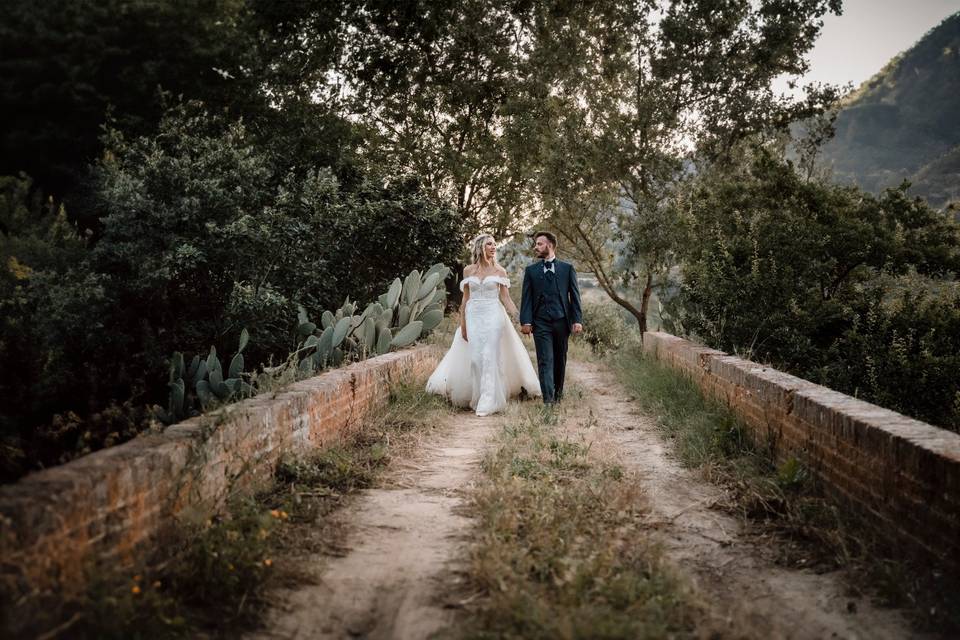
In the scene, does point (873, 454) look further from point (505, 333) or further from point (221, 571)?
point (505, 333)

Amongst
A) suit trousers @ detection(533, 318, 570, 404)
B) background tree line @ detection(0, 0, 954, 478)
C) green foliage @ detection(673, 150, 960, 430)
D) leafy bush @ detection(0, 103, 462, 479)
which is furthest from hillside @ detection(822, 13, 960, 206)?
suit trousers @ detection(533, 318, 570, 404)

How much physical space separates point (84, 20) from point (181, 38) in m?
3.34

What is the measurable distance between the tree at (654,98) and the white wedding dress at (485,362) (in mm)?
7084

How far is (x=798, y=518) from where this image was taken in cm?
406

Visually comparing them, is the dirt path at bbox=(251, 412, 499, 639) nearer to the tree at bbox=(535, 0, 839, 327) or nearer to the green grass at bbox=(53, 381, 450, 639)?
the green grass at bbox=(53, 381, 450, 639)

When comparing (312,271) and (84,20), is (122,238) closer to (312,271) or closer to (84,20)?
(312,271)

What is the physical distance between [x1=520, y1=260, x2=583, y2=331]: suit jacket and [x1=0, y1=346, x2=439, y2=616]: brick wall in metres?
3.50

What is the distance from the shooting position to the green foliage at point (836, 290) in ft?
25.1

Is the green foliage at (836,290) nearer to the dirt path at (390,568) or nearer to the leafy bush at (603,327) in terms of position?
the dirt path at (390,568)

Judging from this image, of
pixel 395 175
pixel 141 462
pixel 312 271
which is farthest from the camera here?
pixel 395 175

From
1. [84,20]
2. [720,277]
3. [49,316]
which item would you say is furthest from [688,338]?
[84,20]

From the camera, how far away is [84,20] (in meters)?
23.4

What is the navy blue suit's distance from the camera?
8.16 metres

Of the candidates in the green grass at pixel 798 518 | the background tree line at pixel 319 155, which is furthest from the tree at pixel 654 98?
the green grass at pixel 798 518
